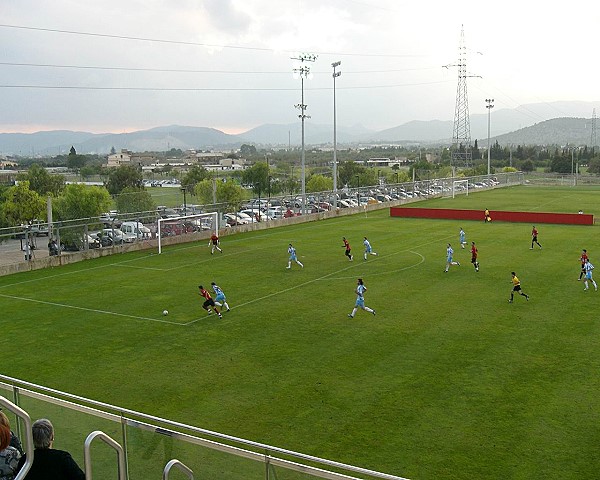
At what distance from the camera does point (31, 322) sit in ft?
78.6

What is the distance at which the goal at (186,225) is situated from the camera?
1718 inches

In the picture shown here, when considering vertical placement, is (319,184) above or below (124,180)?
below

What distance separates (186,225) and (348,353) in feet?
92.8

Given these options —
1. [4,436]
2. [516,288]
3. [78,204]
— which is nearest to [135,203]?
[78,204]

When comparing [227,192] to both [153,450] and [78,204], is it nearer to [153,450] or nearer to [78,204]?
[78,204]

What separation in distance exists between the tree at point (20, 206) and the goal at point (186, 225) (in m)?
14.6

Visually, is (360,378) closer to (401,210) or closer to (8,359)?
(8,359)

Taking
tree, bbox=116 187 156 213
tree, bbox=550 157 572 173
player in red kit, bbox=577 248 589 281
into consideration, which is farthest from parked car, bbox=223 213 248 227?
tree, bbox=550 157 572 173

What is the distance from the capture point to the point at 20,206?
51781mm

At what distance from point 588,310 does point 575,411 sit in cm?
Result: 1066

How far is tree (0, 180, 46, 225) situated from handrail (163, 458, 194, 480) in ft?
162

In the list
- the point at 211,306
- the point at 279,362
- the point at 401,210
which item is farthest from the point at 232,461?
the point at 401,210

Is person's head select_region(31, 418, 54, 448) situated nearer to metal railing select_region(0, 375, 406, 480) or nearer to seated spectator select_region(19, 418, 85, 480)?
seated spectator select_region(19, 418, 85, 480)

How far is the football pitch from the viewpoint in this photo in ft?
44.1
